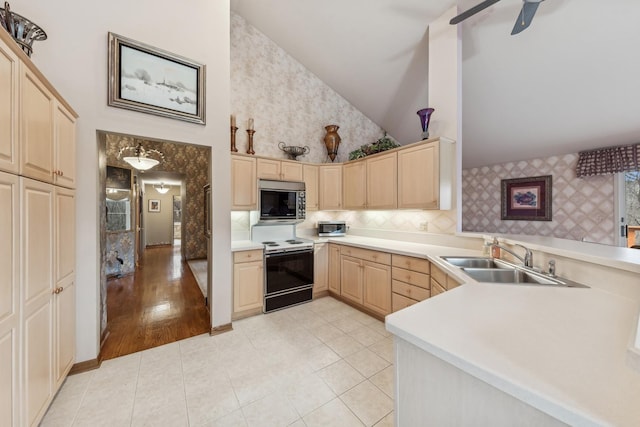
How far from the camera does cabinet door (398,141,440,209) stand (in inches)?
101

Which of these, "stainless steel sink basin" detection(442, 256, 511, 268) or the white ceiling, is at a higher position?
the white ceiling

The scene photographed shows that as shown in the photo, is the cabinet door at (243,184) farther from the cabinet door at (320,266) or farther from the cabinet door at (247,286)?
the cabinet door at (320,266)

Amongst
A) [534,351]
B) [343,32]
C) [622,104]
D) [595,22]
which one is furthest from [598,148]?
[534,351]

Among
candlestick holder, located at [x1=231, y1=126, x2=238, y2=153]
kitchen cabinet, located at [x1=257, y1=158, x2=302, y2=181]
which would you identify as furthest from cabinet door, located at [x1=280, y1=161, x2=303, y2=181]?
candlestick holder, located at [x1=231, y1=126, x2=238, y2=153]

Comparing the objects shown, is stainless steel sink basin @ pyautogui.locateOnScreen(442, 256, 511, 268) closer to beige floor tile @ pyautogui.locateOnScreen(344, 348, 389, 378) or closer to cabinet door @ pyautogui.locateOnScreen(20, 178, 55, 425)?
beige floor tile @ pyautogui.locateOnScreen(344, 348, 389, 378)

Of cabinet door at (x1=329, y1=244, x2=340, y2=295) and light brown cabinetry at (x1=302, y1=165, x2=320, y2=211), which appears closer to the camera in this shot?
cabinet door at (x1=329, y1=244, x2=340, y2=295)

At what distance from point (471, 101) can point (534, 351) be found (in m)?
3.72

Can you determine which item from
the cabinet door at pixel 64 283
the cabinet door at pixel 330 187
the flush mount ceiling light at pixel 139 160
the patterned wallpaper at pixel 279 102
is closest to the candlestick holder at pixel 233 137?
the patterned wallpaper at pixel 279 102

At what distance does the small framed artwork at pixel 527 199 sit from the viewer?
412 cm

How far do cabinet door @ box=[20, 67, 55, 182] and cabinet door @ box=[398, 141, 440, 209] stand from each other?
3040 millimetres

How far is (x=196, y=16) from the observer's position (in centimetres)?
243

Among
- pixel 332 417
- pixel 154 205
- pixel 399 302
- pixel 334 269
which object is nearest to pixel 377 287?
pixel 399 302

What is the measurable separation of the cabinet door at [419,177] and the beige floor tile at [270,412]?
2247mm

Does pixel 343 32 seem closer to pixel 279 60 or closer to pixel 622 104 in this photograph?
pixel 279 60
